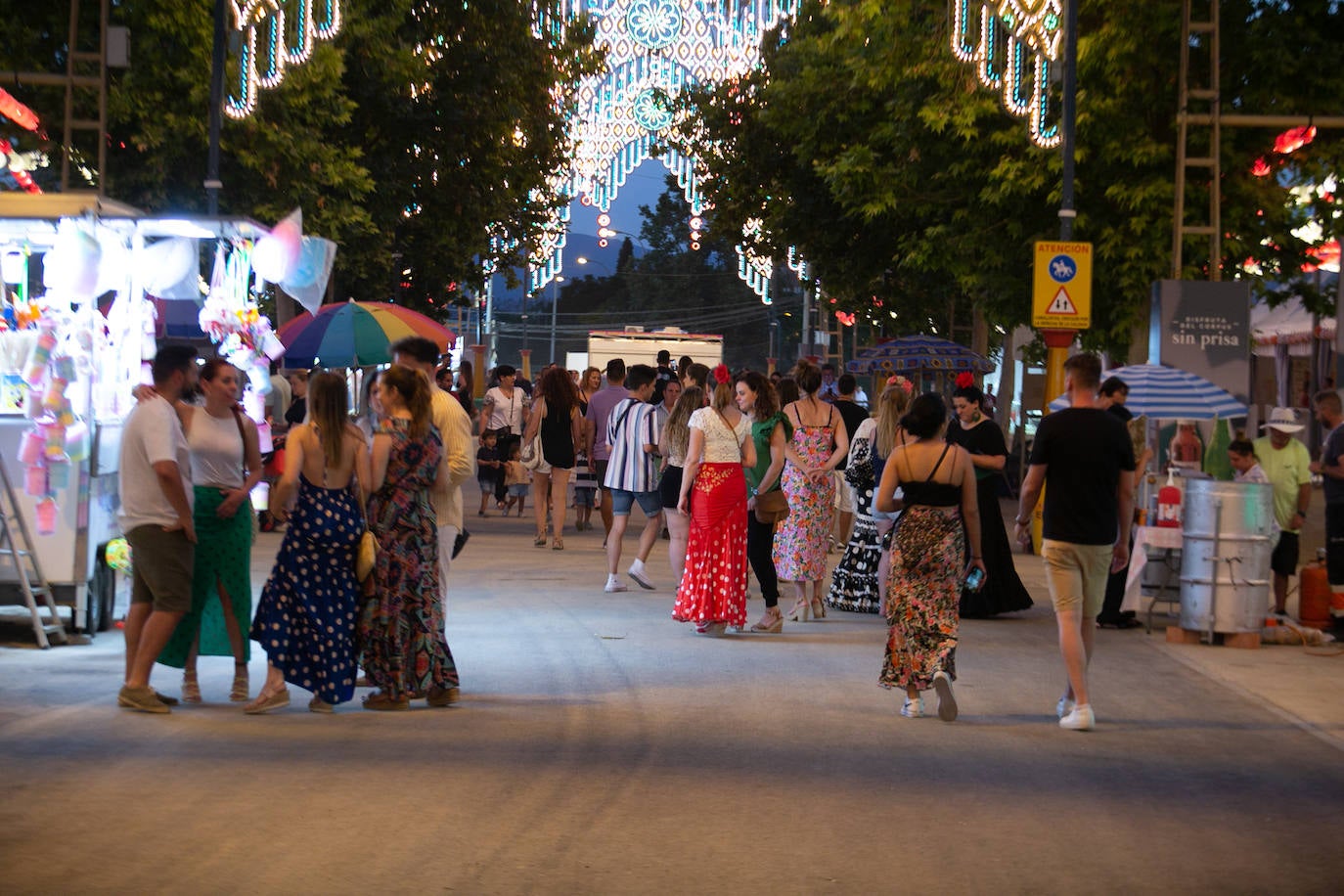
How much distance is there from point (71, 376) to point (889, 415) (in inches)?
238

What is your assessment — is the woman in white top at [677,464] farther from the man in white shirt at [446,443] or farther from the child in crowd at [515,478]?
the child in crowd at [515,478]

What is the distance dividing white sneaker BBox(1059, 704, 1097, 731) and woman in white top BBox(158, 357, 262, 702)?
4.33 m

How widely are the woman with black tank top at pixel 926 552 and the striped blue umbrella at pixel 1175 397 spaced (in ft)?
18.3

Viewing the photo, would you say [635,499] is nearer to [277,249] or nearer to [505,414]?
[277,249]

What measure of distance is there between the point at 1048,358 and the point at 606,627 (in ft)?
31.4

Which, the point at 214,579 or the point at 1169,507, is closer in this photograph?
the point at 214,579

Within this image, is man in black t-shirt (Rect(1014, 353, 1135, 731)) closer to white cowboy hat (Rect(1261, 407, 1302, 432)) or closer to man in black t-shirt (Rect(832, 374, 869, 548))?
white cowboy hat (Rect(1261, 407, 1302, 432))

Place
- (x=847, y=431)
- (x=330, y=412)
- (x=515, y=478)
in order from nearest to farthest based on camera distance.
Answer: (x=330, y=412)
(x=847, y=431)
(x=515, y=478)

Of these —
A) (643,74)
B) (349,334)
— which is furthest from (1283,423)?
(643,74)

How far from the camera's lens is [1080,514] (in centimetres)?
968

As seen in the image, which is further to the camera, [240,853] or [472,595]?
[472,595]

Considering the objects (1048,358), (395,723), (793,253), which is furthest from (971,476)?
(793,253)

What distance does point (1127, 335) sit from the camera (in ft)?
81.3

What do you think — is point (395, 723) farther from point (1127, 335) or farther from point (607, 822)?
point (1127, 335)
